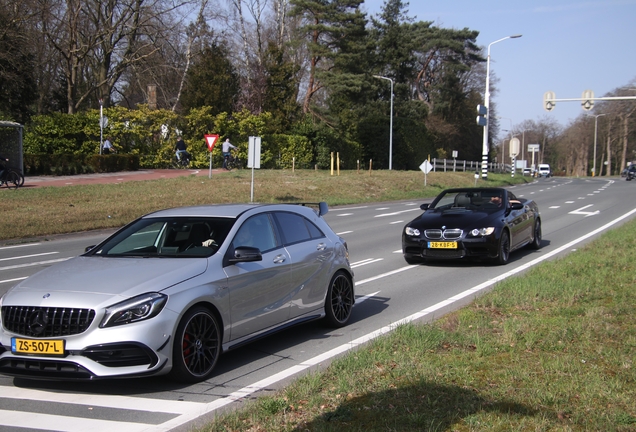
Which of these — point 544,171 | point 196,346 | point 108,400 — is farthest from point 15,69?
point 544,171

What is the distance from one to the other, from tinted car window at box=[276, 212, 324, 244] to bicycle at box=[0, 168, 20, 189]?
22773 millimetres

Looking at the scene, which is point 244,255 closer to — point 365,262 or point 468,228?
point 468,228

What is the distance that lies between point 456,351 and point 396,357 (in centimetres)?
62

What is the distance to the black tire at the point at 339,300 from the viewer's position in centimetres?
775

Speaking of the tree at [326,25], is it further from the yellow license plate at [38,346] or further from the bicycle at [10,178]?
the yellow license plate at [38,346]

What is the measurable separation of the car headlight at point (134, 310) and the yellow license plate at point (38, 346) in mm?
376

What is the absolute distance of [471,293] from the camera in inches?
390

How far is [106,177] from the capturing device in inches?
1336

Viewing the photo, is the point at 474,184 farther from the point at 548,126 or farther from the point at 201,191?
the point at 548,126

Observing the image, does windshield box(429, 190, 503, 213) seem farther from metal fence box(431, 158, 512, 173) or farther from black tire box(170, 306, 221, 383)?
metal fence box(431, 158, 512, 173)

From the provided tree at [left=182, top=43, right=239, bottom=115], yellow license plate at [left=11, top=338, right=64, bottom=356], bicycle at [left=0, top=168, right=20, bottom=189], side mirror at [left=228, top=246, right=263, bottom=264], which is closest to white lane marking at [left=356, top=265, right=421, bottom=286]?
side mirror at [left=228, top=246, right=263, bottom=264]

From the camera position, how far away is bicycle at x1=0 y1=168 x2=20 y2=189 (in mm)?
27078

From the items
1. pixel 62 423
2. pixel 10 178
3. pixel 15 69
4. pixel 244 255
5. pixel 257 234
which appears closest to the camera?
pixel 62 423

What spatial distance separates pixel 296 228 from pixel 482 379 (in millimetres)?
2951
